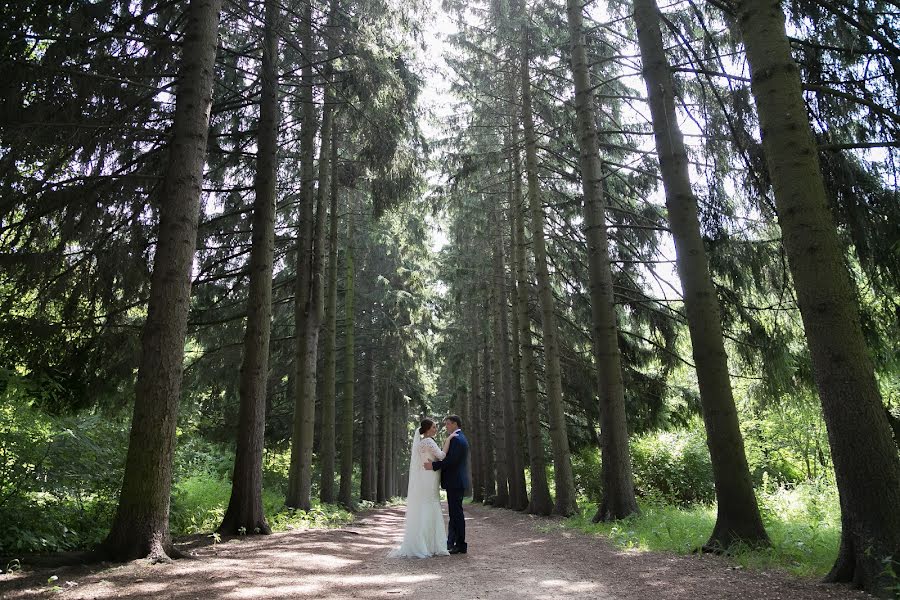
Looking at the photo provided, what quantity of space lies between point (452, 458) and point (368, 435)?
16.5 meters

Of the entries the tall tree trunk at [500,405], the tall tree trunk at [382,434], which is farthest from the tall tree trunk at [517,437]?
the tall tree trunk at [382,434]

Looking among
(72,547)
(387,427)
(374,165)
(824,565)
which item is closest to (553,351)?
(374,165)

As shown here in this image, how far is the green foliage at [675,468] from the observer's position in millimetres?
→ 16844

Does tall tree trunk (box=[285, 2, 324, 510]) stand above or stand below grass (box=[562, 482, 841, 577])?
above

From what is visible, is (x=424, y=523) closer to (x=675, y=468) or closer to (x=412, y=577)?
(x=412, y=577)

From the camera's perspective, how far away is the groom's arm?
8047 mm

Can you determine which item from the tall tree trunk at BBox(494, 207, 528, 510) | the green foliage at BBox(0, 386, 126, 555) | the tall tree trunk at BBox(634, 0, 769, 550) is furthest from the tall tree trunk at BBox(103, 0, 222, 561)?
the tall tree trunk at BBox(494, 207, 528, 510)

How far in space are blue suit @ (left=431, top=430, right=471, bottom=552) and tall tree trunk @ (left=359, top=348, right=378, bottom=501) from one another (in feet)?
53.3

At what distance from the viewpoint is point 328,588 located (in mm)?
5238

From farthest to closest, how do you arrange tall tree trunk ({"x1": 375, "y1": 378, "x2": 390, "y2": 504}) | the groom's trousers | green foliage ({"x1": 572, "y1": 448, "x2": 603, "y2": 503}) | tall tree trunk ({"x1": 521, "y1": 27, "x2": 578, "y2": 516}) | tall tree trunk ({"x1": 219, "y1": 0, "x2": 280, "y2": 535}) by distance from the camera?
tall tree trunk ({"x1": 375, "y1": 378, "x2": 390, "y2": 504}), green foliage ({"x1": 572, "y1": 448, "x2": 603, "y2": 503}), tall tree trunk ({"x1": 521, "y1": 27, "x2": 578, "y2": 516}), tall tree trunk ({"x1": 219, "y1": 0, "x2": 280, "y2": 535}), the groom's trousers

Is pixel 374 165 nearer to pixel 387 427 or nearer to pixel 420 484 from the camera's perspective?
pixel 420 484

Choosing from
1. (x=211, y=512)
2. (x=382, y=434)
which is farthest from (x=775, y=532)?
(x=382, y=434)

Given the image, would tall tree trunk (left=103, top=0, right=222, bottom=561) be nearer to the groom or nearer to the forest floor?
the forest floor

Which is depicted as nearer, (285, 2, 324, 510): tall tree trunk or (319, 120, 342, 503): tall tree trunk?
(285, 2, 324, 510): tall tree trunk
